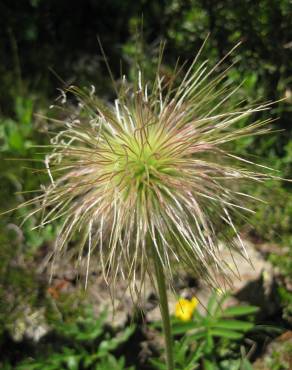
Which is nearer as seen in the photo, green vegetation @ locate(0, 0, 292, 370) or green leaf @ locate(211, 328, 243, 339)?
green leaf @ locate(211, 328, 243, 339)

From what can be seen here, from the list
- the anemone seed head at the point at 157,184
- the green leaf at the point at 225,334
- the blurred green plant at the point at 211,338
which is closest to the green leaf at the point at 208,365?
the blurred green plant at the point at 211,338

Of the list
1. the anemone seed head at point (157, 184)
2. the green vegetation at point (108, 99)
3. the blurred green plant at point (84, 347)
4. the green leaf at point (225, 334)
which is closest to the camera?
the anemone seed head at point (157, 184)

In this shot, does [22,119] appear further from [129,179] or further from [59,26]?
[129,179]

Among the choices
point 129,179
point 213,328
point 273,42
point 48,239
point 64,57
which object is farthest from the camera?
point 64,57

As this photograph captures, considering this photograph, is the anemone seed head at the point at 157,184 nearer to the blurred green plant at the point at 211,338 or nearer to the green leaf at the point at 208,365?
the blurred green plant at the point at 211,338

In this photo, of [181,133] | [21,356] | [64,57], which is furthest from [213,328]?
[64,57]

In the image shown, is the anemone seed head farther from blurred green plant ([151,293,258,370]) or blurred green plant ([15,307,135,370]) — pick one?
blurred green plant ([15,307,135,370])

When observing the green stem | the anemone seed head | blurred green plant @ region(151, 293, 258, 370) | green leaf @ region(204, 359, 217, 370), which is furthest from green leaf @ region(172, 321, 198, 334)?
the anemone seed head

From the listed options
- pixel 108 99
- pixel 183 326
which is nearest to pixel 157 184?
pixel 183 326
